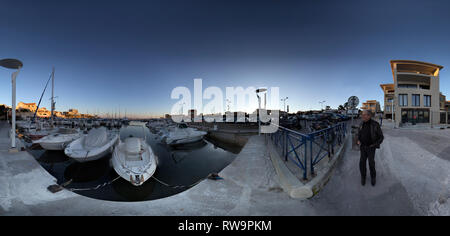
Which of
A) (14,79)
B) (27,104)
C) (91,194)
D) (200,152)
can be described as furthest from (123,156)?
(27,104)

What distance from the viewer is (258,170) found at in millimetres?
5664

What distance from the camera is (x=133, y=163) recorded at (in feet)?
27.8

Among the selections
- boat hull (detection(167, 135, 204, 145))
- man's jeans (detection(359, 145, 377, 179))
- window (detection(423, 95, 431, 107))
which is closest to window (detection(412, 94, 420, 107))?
window (detection(423, 95, 431, 107))

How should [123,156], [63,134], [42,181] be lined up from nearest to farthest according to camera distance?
[42,181], [123,156], [63,134]

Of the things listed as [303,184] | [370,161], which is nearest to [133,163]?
[303,184]

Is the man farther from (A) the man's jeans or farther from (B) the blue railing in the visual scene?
(B) the blue railing

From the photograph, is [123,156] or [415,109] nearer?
[123,156]

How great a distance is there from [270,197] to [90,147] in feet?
44.7

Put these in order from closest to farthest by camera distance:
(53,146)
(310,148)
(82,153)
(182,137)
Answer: (310,148)
(82,153)
(53,146)
(182,137)

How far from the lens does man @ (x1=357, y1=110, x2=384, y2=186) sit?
3.55 m

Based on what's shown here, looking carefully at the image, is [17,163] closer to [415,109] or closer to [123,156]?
[123,156]

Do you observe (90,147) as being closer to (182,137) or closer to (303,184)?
(182,137)

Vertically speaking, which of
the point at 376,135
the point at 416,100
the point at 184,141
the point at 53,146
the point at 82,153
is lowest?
the point at 184,141
